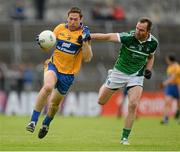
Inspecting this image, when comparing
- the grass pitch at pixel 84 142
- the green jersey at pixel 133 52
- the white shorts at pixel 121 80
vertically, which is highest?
the green jersey at pixel 133 52

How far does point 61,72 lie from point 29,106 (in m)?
18.2

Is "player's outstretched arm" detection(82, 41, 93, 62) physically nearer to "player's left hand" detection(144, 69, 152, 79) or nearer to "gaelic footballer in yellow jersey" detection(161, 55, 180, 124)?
"player's left hand" detection(144, 69, 152, 79)

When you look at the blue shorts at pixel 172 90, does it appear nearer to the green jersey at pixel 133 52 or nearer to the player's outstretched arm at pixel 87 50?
the green jersey at pixel 133 52

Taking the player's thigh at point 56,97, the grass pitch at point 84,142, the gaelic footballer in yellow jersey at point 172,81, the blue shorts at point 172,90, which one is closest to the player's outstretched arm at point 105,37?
the player's thigh at point 56,97

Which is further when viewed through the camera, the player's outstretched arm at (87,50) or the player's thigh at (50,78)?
the player's outstretched arm at (87,50)

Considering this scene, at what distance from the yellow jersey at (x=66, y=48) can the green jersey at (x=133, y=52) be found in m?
0.97

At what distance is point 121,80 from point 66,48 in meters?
1.44

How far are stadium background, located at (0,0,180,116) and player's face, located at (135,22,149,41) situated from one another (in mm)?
18675

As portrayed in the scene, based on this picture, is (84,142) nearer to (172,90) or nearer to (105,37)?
(105,37)

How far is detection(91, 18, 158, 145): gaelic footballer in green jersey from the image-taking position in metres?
16.6

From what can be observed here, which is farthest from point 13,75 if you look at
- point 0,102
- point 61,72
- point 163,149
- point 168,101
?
point 163,149

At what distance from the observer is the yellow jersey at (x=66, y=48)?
17.0 metres

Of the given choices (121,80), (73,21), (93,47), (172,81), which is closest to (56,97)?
(121,80)

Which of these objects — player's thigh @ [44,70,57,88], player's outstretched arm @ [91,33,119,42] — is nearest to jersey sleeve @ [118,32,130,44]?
player's outstretched arm @ [91,33,119,42]
